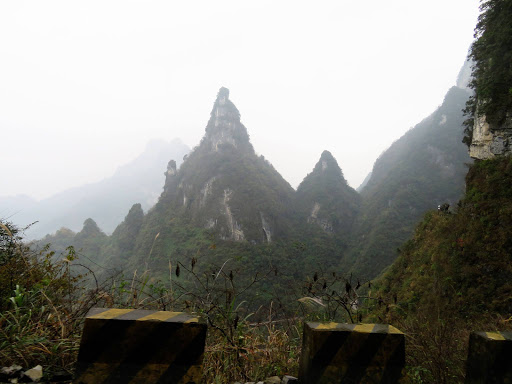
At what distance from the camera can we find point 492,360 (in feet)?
3.51

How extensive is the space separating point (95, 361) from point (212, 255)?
53.0 metres

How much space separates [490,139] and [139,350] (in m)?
17.6

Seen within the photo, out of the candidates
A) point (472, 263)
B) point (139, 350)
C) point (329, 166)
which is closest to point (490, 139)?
point (472, 263)

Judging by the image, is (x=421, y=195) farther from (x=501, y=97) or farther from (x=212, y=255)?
(x=501, y=97)

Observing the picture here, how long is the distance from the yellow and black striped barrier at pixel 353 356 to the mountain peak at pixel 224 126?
9042cm

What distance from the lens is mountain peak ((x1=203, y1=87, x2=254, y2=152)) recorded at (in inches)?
3565

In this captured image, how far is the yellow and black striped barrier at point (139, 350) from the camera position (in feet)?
3.34

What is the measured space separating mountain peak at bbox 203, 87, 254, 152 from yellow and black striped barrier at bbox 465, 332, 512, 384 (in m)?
90.5

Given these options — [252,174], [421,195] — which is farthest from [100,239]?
[421,195]

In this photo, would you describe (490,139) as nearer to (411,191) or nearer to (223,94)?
(411,191)

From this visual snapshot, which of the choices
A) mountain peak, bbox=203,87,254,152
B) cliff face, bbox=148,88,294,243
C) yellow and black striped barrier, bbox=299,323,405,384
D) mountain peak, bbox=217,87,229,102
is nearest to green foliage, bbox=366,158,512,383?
yellow and black striped barrier, bbox=299,323,405,384

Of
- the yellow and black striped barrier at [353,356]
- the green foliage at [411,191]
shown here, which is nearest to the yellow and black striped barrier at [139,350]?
the yellow and black striped barrier at [353,356]

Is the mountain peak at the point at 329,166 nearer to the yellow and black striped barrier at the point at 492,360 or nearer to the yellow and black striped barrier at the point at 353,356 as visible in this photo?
the yellow and black striped barrier at the point at 492,360

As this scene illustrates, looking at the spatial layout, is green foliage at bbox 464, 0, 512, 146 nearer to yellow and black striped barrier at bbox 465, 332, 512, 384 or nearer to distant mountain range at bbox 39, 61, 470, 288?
yellow and black striped barrier at bbox 465, 332, 512, 384
